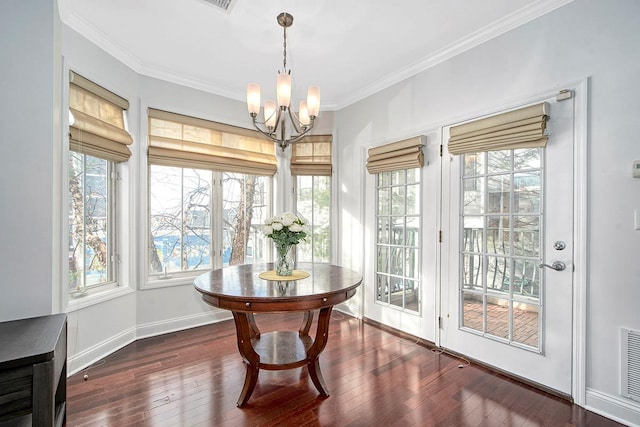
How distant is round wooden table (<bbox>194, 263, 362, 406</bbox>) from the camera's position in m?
1.80

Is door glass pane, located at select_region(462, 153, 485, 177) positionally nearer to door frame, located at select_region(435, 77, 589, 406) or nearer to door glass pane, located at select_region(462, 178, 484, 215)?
door glass pane, located at select_region(462, 178, 484, 215)

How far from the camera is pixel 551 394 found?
82.0 inches

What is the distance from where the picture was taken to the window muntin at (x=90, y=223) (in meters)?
2.49

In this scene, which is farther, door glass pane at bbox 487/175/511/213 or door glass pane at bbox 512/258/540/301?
door glass pane at bbox 487/175/511/213

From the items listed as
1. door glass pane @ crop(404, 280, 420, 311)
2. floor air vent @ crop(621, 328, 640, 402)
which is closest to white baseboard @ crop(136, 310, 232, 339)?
door glass pane @ crop(404, 280, 420, 311)

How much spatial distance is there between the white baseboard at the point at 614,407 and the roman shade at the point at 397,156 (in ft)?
6.77

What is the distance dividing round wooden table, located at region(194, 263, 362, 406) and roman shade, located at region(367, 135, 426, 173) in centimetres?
129

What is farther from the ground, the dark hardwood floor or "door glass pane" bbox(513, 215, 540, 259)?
"door glass pane" bbox(513, 215, 540, 259)

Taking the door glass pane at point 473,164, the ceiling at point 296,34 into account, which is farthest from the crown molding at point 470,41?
the door glass pane at point 473,164

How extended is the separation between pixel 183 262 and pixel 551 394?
3476mm

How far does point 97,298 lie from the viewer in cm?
258

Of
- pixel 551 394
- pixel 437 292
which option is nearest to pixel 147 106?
pixel 437 292

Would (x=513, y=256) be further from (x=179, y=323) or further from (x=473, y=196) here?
(x=179, y=323)

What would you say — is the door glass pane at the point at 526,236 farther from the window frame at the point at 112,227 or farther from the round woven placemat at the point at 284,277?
the window frame at the point at 112,227
